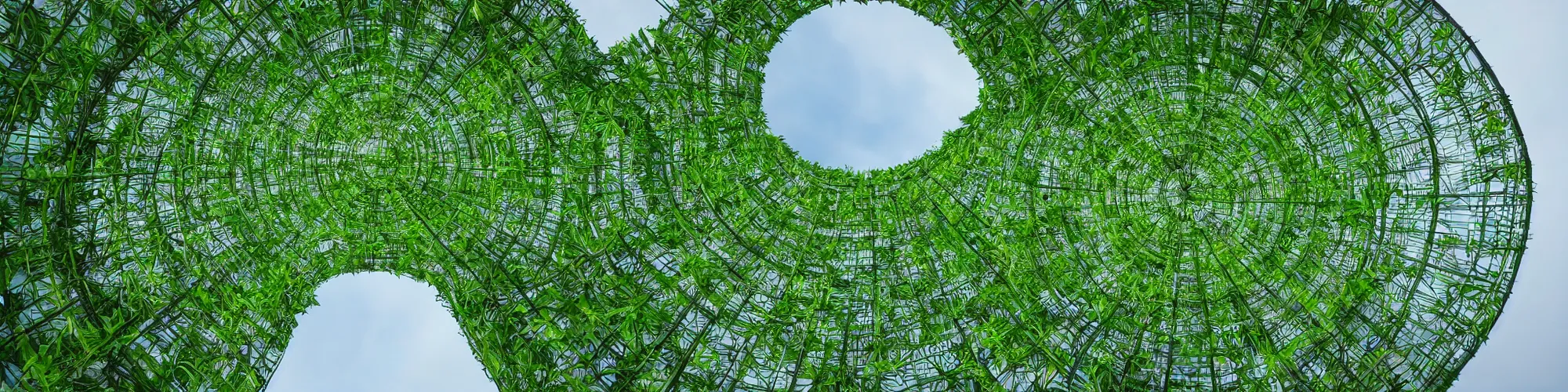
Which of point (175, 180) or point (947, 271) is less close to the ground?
point (947, 271)

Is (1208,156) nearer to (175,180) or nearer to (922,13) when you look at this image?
(922,13)

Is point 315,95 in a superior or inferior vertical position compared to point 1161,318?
inferior

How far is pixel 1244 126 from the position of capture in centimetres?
497

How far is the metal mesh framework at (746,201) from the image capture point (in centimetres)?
490

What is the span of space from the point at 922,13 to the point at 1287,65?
1.81m

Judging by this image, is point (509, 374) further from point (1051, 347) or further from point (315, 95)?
point (1051, 347)

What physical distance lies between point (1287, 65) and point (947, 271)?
1956 millimetres

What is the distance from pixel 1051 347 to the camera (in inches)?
195

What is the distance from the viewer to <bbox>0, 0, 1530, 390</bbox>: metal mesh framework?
4.90 metres

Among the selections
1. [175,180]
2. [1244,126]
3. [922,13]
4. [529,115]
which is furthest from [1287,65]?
[175,180]

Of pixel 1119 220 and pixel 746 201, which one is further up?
pixel 1119 220

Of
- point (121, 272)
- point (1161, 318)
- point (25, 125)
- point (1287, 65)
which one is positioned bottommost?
point (121, 272)

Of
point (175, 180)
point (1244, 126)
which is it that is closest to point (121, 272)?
point (175, 180)

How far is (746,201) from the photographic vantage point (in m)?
5.00
